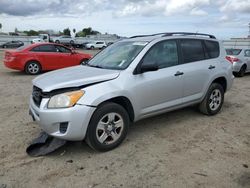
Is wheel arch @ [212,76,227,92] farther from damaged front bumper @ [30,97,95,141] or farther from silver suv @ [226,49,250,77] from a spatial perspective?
silver suv @ [226,49,250,77]

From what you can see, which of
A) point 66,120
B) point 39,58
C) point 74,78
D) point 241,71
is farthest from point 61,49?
point 66,120

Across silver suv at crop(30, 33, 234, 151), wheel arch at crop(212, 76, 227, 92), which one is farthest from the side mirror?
wheel arch at crop(212, 76, 227, 92)

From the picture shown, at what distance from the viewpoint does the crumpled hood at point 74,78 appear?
3760 mm

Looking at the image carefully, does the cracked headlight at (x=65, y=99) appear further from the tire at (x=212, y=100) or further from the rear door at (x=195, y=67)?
the tire at (x=212, y=100)

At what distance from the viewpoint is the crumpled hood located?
3.76 m

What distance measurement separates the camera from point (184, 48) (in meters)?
5.15

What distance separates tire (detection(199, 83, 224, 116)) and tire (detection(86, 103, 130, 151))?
224 centimetres

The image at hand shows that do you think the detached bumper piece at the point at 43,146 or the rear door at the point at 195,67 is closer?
the detached bumper piece at the point at 43,146

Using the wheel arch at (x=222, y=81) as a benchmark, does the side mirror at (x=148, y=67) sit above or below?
above

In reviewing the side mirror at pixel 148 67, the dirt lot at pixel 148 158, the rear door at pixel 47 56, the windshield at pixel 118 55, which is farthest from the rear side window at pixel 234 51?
the side mirror at pixel 148 67

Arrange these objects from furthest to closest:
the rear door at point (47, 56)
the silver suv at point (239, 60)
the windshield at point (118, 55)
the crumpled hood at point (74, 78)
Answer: the silver suv at point (239, 60) < the rear door at point (47, 56) < the windshield at point (118, 55) < the crumpled hood at point (74, 78)

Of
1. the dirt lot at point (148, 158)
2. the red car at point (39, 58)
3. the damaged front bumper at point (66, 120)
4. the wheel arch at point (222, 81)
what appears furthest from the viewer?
the red car at point (39, 58)

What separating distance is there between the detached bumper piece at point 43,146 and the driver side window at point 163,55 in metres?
1.90

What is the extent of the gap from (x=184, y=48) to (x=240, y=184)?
276 cm
